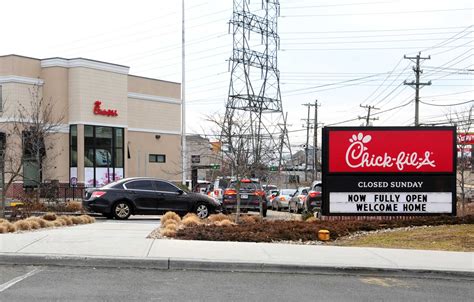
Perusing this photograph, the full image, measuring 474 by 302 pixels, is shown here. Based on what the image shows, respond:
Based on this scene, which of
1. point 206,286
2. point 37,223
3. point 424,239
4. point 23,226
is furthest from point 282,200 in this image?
point 206,286

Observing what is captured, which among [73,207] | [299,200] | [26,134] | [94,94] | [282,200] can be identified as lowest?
[282,200]

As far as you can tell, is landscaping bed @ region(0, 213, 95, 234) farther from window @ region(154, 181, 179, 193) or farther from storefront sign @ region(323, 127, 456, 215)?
storefront sign @ region(323, 127, 456, 215)

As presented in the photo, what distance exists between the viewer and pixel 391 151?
15.6 metres

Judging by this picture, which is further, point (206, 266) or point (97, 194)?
point (97, 194)

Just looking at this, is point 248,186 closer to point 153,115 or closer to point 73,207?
point 73,207

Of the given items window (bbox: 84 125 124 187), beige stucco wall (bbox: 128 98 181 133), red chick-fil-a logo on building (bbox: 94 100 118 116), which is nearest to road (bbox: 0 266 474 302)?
window (bbox: 84 125 124 187)

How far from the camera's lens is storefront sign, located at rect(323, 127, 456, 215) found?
1552 cm

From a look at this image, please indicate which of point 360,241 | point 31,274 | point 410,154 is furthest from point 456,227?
point 31,274

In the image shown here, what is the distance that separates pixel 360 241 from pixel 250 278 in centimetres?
478

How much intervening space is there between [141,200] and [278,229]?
734 cm

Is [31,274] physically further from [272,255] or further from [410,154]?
[410,154]

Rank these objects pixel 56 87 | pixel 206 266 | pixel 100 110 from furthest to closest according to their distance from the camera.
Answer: pixel 100 110
pixel 56 87
pixel 206 266

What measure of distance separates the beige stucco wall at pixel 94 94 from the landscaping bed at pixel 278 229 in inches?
1053

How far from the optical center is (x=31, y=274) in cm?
820
